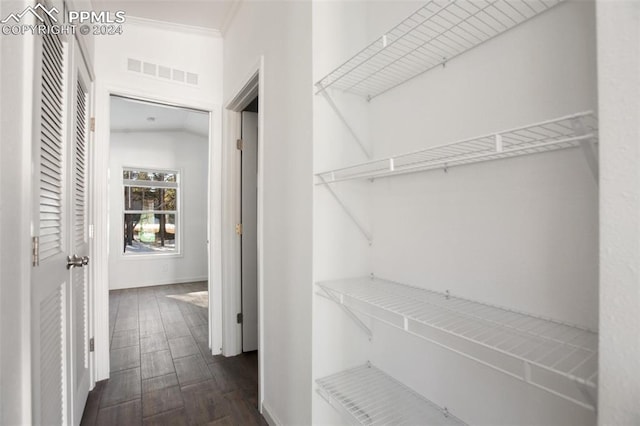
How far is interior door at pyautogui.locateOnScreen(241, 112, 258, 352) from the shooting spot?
278 centimetres

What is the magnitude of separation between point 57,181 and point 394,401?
1.64 meters

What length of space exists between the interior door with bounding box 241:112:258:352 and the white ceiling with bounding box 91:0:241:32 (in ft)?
2.49

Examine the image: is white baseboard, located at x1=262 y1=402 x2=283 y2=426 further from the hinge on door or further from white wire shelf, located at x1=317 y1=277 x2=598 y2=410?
the hinge on door

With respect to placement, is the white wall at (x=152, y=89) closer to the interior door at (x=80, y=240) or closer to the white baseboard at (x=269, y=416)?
the interior door at (x=80, y=240)

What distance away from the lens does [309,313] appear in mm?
1399

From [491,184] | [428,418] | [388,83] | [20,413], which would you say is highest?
[388,83]

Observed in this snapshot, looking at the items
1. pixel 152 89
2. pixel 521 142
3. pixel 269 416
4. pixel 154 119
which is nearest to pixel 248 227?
pixel 152 89

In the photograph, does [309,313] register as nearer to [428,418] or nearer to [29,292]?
[428,418]

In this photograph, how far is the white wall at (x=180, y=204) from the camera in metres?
5.34

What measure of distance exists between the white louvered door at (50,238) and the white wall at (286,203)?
940 millimetres

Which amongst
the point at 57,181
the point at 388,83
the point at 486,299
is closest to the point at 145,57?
the point at 57,181

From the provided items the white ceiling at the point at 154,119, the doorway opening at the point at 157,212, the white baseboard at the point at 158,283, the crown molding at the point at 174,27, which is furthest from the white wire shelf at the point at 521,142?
the white baseboard at the point at 158,283

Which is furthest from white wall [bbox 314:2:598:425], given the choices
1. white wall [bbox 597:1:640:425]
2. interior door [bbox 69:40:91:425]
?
interior door [bbox 69:40:91:425]

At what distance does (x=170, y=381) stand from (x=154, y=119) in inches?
162
